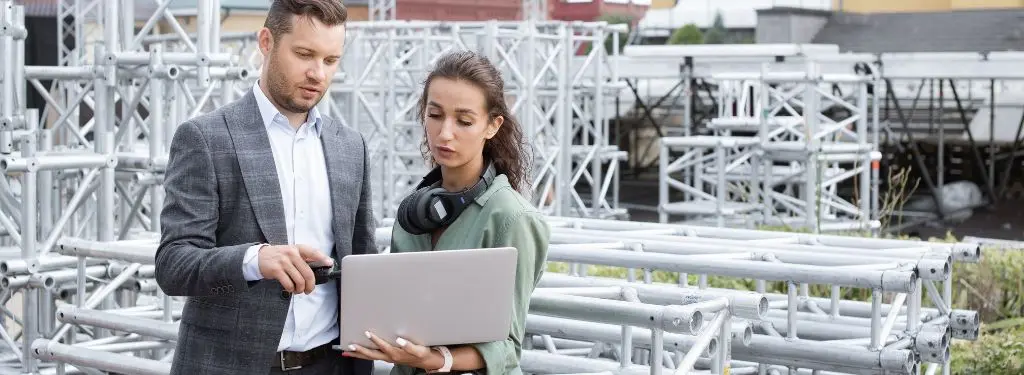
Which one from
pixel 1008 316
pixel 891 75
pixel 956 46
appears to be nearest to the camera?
pixel 1008 316

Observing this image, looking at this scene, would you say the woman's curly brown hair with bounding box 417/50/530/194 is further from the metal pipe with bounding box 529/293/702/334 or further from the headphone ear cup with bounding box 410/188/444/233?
the metal pipe with bounding box 529/293/702/334

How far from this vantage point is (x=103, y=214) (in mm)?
7379

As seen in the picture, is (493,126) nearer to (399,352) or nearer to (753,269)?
(399,352)

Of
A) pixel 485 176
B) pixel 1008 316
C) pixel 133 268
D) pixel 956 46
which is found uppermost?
pixel 956 46

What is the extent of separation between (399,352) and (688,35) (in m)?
25.4

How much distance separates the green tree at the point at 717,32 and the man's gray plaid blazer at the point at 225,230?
1003 inches

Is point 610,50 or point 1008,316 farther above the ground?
point 610,50

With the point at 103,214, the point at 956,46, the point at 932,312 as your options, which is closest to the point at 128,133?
the point at 103,214

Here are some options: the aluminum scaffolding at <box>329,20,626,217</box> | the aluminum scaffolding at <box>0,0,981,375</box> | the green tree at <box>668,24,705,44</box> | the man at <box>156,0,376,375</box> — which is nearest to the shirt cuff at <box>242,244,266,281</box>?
the man at <box>156,0,376,375</box>

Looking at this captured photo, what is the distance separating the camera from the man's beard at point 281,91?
3373 millimetres

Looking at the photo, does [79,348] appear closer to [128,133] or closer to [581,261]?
[581,261]

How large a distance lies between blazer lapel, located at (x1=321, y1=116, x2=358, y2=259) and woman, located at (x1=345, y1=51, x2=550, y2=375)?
15cm

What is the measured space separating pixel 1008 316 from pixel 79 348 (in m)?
7.34

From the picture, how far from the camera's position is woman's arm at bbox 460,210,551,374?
3.23 meters
